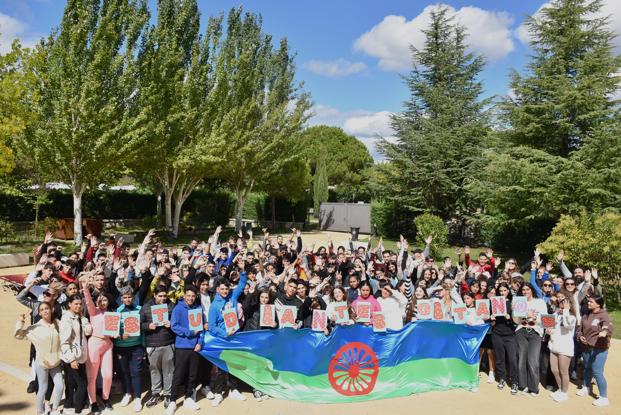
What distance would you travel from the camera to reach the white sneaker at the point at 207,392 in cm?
692

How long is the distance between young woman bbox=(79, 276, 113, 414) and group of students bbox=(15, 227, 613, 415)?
1 centimetres

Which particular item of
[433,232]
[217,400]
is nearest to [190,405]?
[217,400]

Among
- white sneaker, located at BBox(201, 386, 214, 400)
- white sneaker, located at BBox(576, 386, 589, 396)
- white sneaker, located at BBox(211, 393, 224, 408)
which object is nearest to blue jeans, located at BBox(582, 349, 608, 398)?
white sneaker, located at BBox(576, 386, 589, 396)

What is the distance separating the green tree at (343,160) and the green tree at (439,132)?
27299 mm

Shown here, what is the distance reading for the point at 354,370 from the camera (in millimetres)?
7172

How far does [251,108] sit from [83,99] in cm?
1072

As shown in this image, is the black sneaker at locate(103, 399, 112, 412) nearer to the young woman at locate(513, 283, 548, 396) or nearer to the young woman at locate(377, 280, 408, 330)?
the young woman at locate(377, 280, 408, 330)

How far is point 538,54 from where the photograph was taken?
2041cm

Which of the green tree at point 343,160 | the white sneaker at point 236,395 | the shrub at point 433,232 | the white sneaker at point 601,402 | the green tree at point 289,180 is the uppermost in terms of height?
the green tree at point 343,160

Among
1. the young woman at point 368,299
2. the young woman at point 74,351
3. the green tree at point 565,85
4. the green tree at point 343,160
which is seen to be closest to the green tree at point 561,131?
the green tree at point 565,85

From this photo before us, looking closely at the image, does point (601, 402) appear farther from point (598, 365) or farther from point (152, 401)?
point (152, 401)

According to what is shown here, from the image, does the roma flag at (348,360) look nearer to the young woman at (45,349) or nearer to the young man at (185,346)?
the young man at (185,346)

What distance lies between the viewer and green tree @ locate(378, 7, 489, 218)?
2611cm

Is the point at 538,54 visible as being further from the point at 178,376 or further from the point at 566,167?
the point at 178,376
